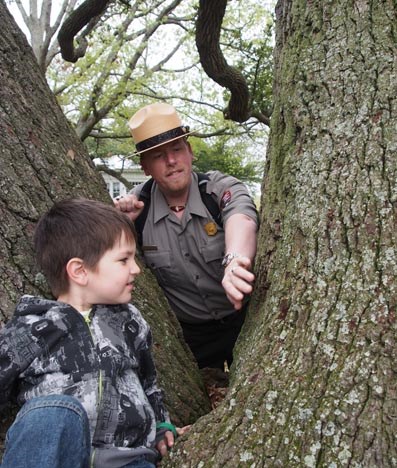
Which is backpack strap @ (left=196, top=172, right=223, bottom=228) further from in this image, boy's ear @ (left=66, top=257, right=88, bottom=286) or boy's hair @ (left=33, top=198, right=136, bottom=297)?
boy's ear @ (left=66, top=257, right=88, bottom=286)

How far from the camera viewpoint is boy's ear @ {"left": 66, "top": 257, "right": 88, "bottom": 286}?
1891 mm

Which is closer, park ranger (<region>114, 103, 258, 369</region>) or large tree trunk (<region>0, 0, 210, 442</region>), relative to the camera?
large tree trunk (<region>0, 0, 210, 442</region>)

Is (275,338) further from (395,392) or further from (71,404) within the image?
(71,404)

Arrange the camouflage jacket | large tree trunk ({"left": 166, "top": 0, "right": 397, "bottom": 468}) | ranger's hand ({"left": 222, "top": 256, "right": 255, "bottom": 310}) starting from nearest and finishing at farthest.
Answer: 1. large tree trunk ({"left": 166, "top": 0, "right": 397, "bottom": 468})
2. the camouflage jacket
3. ranger's hand ({"left": 222, "top": 256, "right": 255, "bottom": 310})

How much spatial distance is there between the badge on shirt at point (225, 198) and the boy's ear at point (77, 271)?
Result: 3.61ft

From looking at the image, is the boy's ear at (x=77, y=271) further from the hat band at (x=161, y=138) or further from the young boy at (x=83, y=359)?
the hat band at (x=161, y=138)

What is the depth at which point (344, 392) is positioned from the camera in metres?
1.49

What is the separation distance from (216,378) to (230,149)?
2239cm

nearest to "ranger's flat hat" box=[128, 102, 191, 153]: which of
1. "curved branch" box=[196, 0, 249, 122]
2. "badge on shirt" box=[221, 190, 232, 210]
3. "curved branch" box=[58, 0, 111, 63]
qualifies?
"badge on shirt" box=[221, 190, 232, 210]

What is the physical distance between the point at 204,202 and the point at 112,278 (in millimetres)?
1168

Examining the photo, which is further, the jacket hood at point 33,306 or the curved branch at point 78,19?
the curved branch at point 78,19

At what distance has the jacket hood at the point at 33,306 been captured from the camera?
1.78m

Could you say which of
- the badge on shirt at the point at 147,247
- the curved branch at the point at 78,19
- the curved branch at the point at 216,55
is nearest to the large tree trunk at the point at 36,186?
the badge on shirt at the point at 147,247

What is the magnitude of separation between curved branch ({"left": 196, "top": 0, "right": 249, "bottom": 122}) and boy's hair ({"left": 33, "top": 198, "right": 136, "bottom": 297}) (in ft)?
10.4
